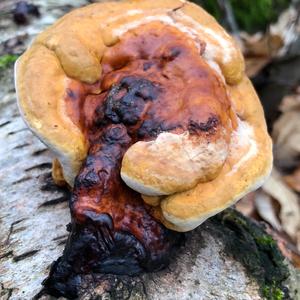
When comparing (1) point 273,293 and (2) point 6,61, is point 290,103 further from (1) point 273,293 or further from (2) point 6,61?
(1) point 273,293

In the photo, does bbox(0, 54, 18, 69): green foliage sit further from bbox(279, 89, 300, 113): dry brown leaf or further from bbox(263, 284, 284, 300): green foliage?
bbox(279, 89, 300, 113): dry brown leaf

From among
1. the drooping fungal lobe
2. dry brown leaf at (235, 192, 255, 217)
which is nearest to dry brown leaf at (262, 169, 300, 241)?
dry brown leaf at (235, 192, 255, 217)

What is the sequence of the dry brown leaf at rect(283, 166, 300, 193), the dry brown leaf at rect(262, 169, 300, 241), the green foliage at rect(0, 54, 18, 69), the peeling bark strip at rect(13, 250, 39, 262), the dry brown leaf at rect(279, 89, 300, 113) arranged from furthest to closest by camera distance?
1. the dry brown leaf at rect(279, 89, 300, 113)
2. the dry brown leaf at rect(283, 166, 300, 193)
3. the dry brown leaf at rect(262, 169, 300, 241)
4. the green foliage at rect(0, 54, 18, 69)
5. the peeling bark strip at rect(13, 250, 39, 262)

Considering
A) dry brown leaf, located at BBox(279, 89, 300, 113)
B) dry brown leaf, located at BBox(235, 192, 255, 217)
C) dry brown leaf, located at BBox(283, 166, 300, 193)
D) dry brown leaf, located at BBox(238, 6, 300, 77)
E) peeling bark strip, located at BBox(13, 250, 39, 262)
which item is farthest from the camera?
dry brown leaf, located at BBox(238, 6, 300, 77)

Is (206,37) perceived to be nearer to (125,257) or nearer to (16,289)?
(125,257)

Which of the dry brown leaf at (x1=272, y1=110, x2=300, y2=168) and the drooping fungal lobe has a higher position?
the drooping fungal lobe

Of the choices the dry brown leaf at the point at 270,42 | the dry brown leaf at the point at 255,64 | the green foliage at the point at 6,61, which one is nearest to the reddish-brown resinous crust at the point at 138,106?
the green foliage at the point at 6,61

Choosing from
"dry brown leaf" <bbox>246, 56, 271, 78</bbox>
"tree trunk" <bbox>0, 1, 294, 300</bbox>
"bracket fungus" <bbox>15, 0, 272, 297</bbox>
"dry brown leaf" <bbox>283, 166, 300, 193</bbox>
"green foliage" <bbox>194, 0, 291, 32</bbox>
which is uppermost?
"bracket fungus" <bbox>15, 0, 272, 297</bbox>

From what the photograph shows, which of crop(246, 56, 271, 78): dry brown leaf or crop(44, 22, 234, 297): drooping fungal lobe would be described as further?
crop(246, 56, 271, 78): dry brown leaf
